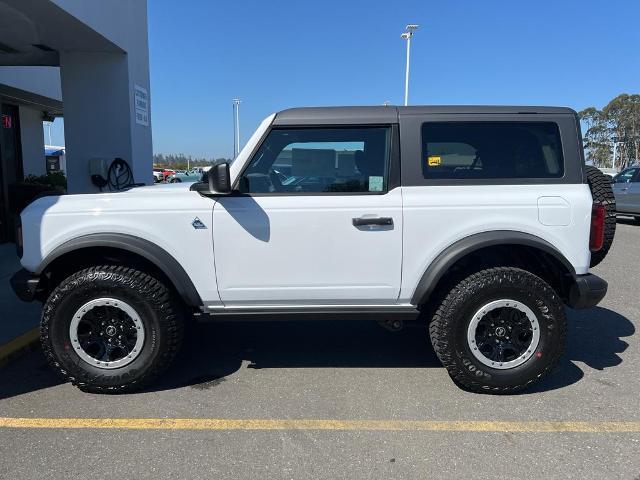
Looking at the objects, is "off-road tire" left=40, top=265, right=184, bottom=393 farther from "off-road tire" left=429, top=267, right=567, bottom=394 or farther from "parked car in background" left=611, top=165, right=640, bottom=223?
"parked car in background" left=611, top=165, right=640, bottom=223

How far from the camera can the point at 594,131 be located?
6569cm

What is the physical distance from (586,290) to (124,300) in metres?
3.16

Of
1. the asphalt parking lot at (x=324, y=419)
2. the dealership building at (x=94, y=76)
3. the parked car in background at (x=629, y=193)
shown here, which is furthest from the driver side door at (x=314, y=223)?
the parked car in background at (x=629, y=193)

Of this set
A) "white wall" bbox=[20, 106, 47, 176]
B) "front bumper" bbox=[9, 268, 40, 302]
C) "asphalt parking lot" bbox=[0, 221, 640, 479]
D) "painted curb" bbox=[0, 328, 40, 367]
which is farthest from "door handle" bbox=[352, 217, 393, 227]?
"white wall" bbox=[20, 106, 47, 176]

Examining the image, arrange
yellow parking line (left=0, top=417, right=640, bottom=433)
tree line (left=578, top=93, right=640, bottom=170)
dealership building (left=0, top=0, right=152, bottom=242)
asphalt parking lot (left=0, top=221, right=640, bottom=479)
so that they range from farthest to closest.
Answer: tree line (left=578, top=93, right=640, bottom=170)
dealership building (left=0, top=0, right=152, bottom=242)
yellow parking line (left=0, top=417, right=640, bottom=433)
asphalt parking lot (left=0, top=221, right=640, bottom=479)

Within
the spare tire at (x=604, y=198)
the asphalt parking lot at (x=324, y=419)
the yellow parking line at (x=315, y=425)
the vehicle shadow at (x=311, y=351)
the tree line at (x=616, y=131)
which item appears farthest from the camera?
the tree line at (x=616, y=131)

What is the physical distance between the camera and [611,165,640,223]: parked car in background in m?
13.6

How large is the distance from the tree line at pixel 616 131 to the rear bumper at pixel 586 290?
61650mm

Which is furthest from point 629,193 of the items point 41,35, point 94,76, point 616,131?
point 616,131

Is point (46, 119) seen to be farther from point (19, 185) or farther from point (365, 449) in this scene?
point (365, 449)

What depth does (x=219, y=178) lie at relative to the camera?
130 inches

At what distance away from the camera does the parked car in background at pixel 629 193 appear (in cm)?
1355

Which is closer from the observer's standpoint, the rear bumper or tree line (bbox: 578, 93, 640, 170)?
the rear bumper

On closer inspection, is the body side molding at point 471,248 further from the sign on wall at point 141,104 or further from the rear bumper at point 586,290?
the sign on wall at point 141,104
